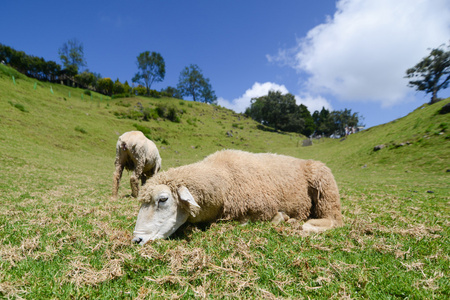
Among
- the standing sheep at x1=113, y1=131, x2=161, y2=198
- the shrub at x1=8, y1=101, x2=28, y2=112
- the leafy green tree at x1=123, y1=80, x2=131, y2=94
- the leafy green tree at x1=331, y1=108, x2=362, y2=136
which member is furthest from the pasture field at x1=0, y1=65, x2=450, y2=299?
the leafy green tree at x1=331, y1=108, x2=362, y2=136

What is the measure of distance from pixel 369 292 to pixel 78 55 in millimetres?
92304

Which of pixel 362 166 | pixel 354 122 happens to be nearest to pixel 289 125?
pixel 354 122

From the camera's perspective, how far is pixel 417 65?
45656 millimetres

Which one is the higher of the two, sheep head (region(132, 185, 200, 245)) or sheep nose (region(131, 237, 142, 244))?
sheep head (region(132, 185, 200, 245))

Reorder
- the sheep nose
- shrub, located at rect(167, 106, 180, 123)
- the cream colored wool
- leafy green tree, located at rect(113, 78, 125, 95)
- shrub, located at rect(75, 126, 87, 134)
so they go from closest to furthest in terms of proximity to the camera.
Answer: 1. the sheep nose
2. the cream colored wool
3. shrub, located at rect(75, 126, 87, 134)
4. shrub, located at rect(167, 106, 180, 123)
5. leafy green tree, located at rect(113, 78, 125, 95)

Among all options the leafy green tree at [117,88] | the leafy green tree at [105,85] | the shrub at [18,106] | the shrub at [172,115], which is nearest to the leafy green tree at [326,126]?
the shrub at [172,115]

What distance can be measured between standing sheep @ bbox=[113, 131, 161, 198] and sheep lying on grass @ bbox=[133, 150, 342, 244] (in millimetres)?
3969

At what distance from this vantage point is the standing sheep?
25.0ft

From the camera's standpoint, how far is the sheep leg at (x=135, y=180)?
24.7ft

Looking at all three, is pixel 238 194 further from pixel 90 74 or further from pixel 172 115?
pixel 90 74

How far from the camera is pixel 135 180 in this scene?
24.8ft

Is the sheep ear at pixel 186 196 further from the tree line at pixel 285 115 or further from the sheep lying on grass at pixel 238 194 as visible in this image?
the tree line at pixel 285 115

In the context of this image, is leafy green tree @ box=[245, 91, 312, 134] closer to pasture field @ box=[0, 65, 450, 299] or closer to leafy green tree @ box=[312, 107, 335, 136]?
leafy green tree @ box=[312, 107, 335, 136]

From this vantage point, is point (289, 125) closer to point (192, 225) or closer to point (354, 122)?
point (354, 122)
